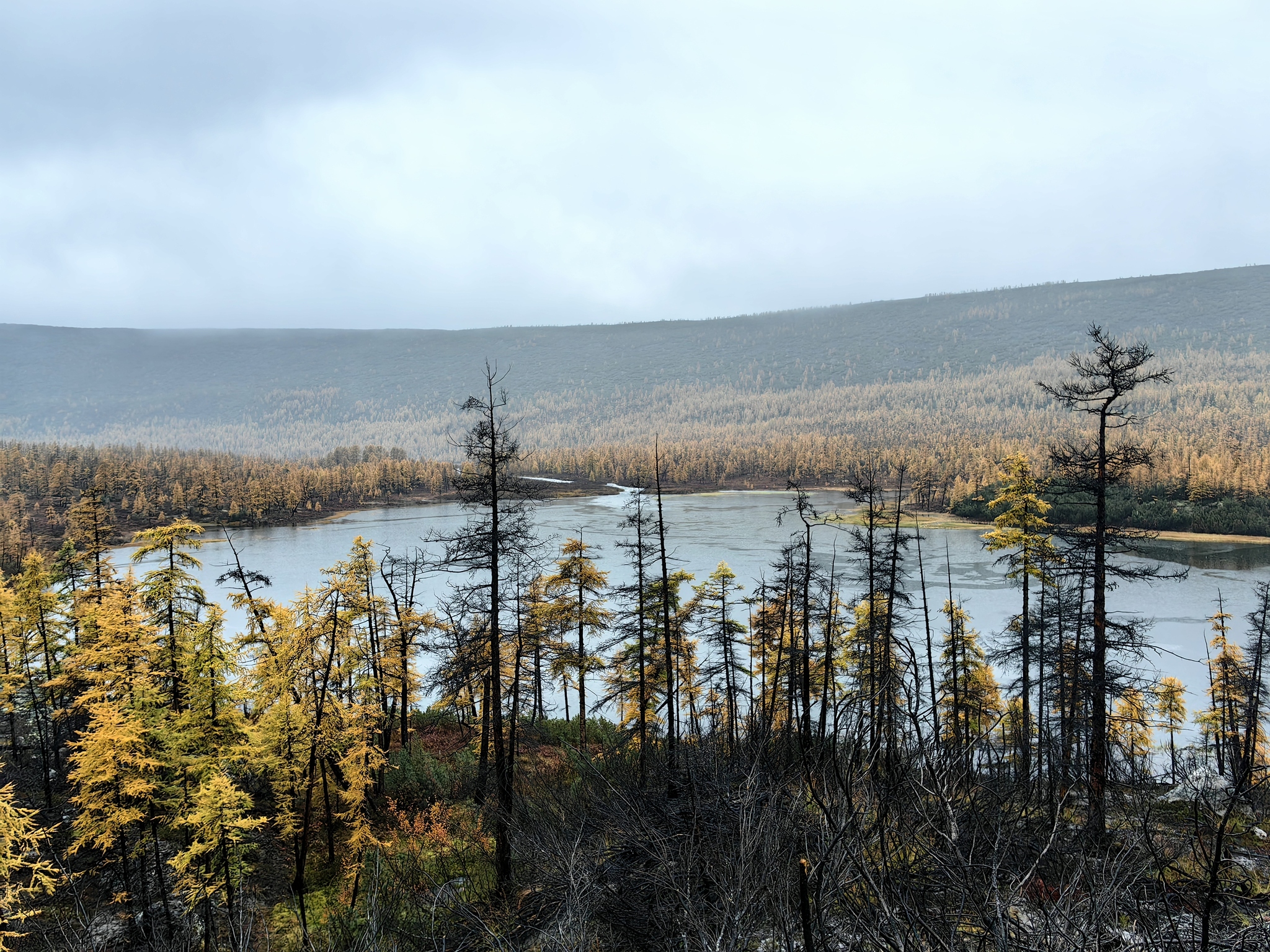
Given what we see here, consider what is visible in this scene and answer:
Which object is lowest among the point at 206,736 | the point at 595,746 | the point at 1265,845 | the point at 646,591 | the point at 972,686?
the point at 595,746

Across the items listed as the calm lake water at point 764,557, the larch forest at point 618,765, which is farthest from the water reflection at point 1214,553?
the larch forest at point 618,765

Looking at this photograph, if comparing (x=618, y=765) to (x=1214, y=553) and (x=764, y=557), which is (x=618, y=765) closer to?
(x=764, y=557)

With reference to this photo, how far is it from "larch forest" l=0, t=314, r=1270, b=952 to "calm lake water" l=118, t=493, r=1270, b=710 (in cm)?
265

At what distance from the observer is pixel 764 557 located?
49656 mm

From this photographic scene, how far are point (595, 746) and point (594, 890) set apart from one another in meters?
19.4

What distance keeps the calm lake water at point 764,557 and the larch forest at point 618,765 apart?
2648 millimetres

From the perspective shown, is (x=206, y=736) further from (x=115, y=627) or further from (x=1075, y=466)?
(x=1075, y=466)

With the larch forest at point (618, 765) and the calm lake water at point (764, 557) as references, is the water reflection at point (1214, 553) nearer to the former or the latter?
the calm lake water at point (764, 557)

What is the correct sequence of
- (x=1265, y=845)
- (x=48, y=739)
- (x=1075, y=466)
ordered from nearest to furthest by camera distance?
(x=1265, y=845)
(x=1075, y=466)
(x=48, y=739)

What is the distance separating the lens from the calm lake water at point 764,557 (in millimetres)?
33000

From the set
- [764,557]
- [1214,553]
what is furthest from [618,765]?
[1214,553]

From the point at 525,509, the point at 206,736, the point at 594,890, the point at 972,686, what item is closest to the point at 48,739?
the point at 206,736

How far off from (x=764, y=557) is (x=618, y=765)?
39.1 m

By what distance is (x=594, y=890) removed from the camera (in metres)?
5.84
